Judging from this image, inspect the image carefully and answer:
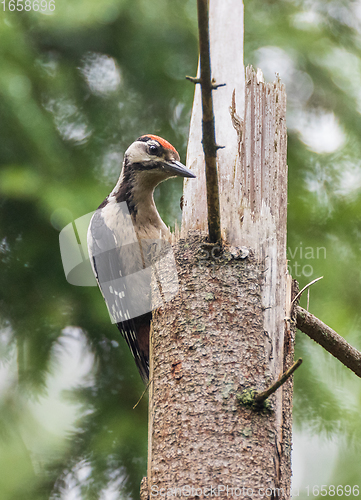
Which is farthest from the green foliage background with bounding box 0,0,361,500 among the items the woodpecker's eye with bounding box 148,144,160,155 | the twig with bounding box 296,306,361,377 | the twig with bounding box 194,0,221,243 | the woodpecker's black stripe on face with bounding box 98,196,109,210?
the twig with bounding box 194,0,221,243

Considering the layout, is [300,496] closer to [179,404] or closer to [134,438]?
[134,438]

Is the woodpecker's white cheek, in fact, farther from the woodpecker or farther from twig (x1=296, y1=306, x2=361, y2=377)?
twig (x1=296, y1=306, x2=361, y2=377)

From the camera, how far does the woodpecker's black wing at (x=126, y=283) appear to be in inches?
103

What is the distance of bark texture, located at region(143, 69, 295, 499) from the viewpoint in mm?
1315

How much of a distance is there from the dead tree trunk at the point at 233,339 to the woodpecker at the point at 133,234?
64 centimetres

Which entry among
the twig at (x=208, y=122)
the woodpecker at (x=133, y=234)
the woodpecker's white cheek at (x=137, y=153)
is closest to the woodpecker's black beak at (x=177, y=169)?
the woodpecker at (x=133, y=234)

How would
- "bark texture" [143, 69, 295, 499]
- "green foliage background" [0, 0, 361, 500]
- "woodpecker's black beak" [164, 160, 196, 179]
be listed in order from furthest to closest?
"green foliage background" [0, 0, 361, 500]
"woodpecker's black beak" [164, 160, 196, 179]
"bark texture" [143, 69, 295, 499]

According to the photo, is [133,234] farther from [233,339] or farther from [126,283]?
[233,339]

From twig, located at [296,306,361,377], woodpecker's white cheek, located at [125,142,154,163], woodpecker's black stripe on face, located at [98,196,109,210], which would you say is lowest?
twig, located at [296,306,361,377]

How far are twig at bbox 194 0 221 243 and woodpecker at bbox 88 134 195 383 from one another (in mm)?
1063

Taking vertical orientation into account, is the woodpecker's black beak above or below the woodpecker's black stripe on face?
above

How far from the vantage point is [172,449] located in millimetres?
1372

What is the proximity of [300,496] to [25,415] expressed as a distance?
1.54 metres

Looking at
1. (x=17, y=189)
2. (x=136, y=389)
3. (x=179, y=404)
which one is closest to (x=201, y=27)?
(x=179, y=404)
